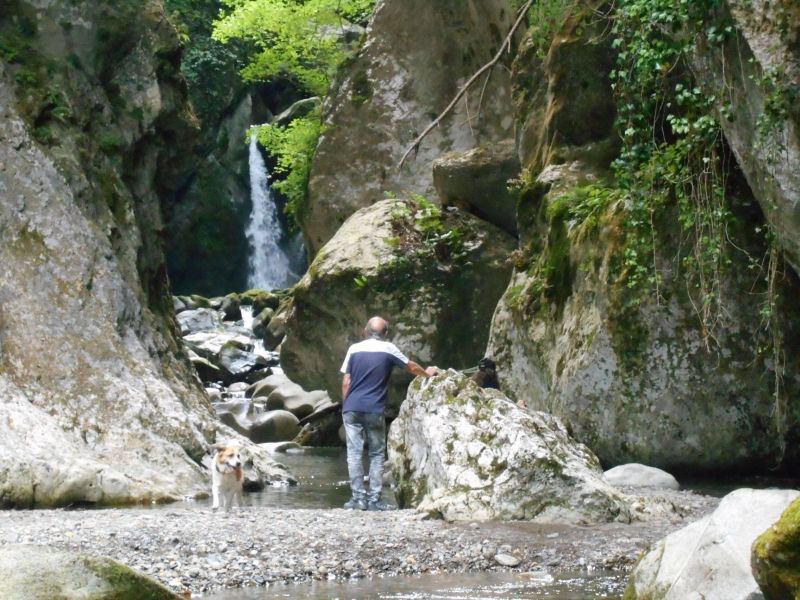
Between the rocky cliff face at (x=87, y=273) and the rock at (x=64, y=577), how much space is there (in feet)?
22.2

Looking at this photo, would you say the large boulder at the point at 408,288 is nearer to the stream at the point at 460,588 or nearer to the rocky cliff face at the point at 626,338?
the rocky cliff face at the point at 626,338

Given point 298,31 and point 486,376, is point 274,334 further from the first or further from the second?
point 486,376

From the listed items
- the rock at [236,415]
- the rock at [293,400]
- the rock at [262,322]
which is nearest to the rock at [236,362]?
the rock at [262,322]

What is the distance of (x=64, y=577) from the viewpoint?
549 centimetres

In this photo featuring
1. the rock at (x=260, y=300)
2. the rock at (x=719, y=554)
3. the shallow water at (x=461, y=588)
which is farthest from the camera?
the rock at (x=260, y=300)

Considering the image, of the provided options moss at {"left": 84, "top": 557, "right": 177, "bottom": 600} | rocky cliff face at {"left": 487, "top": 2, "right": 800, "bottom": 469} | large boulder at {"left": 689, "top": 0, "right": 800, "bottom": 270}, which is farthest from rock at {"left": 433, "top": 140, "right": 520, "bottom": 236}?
moss at {"left": 84, "top": 557, "right": 177, "bottom": 600}

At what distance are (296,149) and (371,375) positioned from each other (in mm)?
20334

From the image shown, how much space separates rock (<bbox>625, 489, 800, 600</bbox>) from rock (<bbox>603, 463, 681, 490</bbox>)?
24.5ft

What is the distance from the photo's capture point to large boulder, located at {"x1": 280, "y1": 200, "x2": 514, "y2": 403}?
21.8 m

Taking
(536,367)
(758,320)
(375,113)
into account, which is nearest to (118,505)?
(536,367)

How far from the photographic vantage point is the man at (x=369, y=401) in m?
11.7

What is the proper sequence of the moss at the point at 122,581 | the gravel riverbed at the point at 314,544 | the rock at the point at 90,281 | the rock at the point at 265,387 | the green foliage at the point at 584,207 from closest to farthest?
the moss at the point at 122,581
the gravel riverbed at the point at 314,544
the rock at the point at 90,281
the green foliage at the point at 584,207
the rock at the point at 265,387

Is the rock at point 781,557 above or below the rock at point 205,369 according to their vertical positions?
below

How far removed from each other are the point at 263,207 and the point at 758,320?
3350cm
